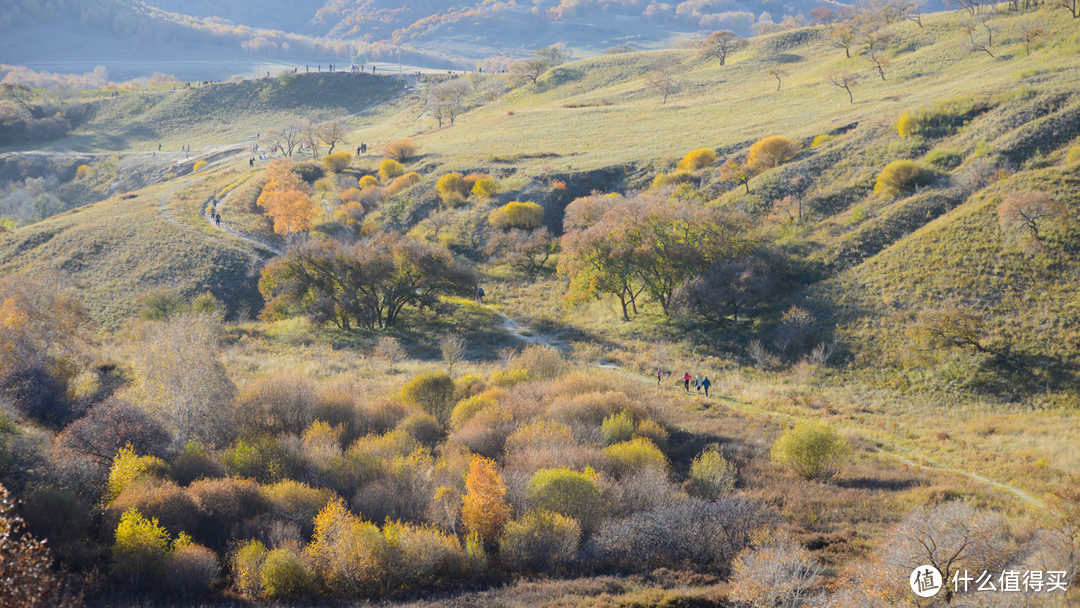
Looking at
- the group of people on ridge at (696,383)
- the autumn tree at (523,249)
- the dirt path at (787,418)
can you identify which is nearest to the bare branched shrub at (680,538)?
the dirt path at (787,418)

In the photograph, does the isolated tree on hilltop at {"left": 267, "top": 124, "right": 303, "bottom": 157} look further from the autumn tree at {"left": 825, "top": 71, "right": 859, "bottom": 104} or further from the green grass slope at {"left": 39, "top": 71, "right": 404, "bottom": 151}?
the autumn tree at {"left": 825, "top": 71, "right": 859, "bottom": 104}

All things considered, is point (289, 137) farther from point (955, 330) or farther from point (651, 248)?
point (955, 330)

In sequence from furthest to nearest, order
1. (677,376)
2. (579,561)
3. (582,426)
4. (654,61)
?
(654,61)
(677,376)
(582,426)
(579,561)

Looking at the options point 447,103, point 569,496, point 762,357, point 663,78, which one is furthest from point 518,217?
point 447,103

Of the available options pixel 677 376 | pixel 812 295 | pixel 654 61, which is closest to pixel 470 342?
pixel 677 376

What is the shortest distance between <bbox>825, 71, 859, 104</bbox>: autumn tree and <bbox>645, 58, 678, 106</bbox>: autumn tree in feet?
68.5

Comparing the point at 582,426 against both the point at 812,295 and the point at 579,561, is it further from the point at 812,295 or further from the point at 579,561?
the point at 812,295

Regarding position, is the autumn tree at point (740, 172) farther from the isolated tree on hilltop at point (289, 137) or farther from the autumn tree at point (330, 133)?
the isolated tree on hilltop at point (289, 137)

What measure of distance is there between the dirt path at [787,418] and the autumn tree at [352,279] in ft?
16.7

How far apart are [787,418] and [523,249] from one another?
28.6m

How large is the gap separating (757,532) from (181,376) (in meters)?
16.7

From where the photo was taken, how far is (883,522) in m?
13.6

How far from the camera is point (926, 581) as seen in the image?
32.0 feet

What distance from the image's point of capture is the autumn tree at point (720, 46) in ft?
323
